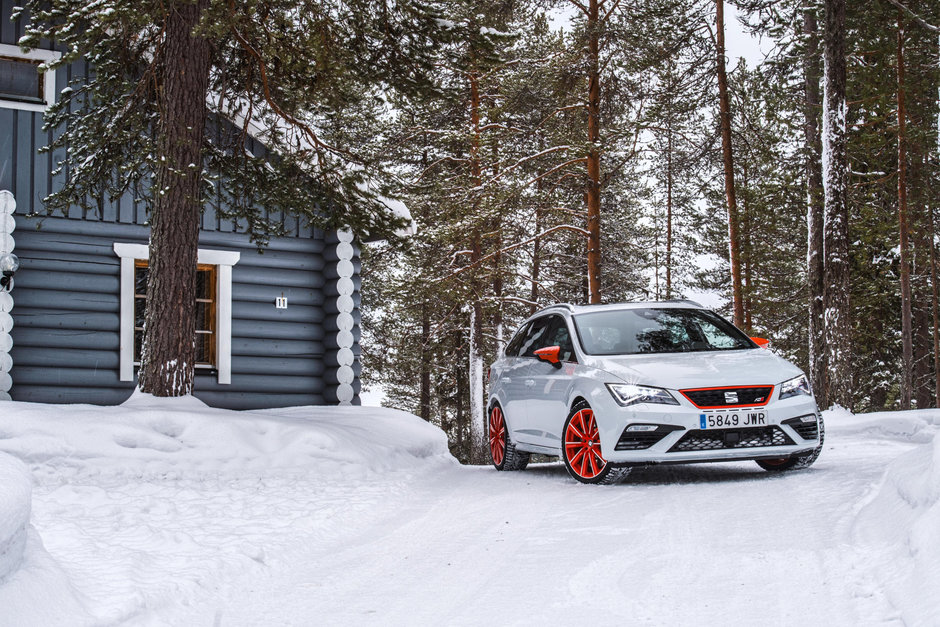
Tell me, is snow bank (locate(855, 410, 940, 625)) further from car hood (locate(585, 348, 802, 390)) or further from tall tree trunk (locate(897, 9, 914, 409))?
tall tree trunk (locate(897, 9, 914, 409))

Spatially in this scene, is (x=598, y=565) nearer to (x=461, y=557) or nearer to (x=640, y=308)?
(x=461, y=557)

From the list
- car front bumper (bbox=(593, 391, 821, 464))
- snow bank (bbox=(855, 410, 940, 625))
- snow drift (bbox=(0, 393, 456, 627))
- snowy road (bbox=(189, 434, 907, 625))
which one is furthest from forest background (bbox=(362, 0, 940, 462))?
snow bank (bbox=(855, 410, 940, 625))

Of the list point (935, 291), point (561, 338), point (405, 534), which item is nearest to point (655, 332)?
point (561, 338)

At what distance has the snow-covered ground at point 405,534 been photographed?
4.64 meters

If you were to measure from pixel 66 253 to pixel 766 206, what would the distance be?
1743 centimetres

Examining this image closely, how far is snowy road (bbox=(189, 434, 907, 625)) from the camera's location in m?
4.68

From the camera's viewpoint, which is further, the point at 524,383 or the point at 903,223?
the point at 903,223

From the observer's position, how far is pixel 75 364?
1443 centimetres

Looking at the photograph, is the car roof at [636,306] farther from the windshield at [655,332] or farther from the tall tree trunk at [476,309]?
the tall tree trunk at [476,309]

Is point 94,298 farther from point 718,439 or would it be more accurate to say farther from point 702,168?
point 702,168

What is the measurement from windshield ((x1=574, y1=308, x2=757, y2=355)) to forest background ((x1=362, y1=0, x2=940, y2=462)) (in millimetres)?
4971

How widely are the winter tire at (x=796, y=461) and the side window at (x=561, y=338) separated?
212 cm

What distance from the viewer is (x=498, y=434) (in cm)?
1166

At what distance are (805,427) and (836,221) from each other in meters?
8.08
